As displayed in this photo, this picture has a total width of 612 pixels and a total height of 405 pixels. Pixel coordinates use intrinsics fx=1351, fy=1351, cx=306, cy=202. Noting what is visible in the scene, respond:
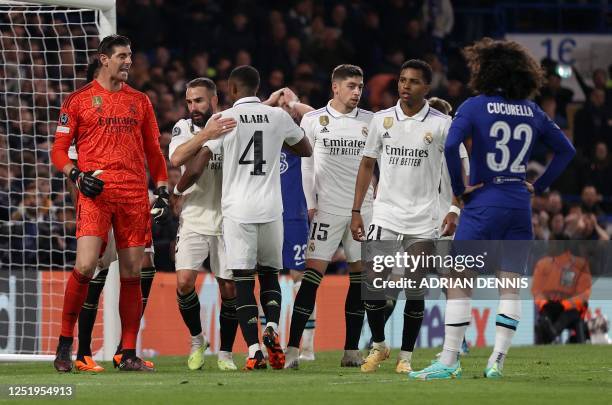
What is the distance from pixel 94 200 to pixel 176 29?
35.2ft

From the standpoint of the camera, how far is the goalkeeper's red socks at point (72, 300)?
9461 millimetres

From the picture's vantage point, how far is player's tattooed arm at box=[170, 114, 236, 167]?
31.3ft

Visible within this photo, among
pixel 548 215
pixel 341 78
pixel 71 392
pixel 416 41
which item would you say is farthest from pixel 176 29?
pixel 71 392

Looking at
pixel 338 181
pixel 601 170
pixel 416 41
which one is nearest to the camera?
pixel 338 181

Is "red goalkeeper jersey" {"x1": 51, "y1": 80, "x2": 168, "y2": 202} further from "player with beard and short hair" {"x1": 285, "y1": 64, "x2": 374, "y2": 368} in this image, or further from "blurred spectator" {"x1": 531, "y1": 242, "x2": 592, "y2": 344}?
"blurred spectator" {"x1": 531, "y1": 242, "x2": 592, "y2": 344}

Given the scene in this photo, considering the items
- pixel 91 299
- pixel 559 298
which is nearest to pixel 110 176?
pixel 91 299

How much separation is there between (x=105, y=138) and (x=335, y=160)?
1959 mm

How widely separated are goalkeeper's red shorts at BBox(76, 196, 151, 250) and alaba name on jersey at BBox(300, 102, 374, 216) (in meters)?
1.48

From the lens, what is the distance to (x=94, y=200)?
30.7ft

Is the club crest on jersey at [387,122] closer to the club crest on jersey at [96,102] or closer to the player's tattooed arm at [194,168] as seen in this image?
the player's tattooed arm at [194,168]

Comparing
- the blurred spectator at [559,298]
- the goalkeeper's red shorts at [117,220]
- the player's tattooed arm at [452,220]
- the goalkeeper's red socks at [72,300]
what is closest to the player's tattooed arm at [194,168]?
the goalkeeper's red shorts at [117,220]

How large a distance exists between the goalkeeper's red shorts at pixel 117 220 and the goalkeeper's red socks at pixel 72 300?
334 millimetres

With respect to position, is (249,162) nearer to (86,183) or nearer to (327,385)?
(86,183)

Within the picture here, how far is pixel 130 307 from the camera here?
31.8ft
